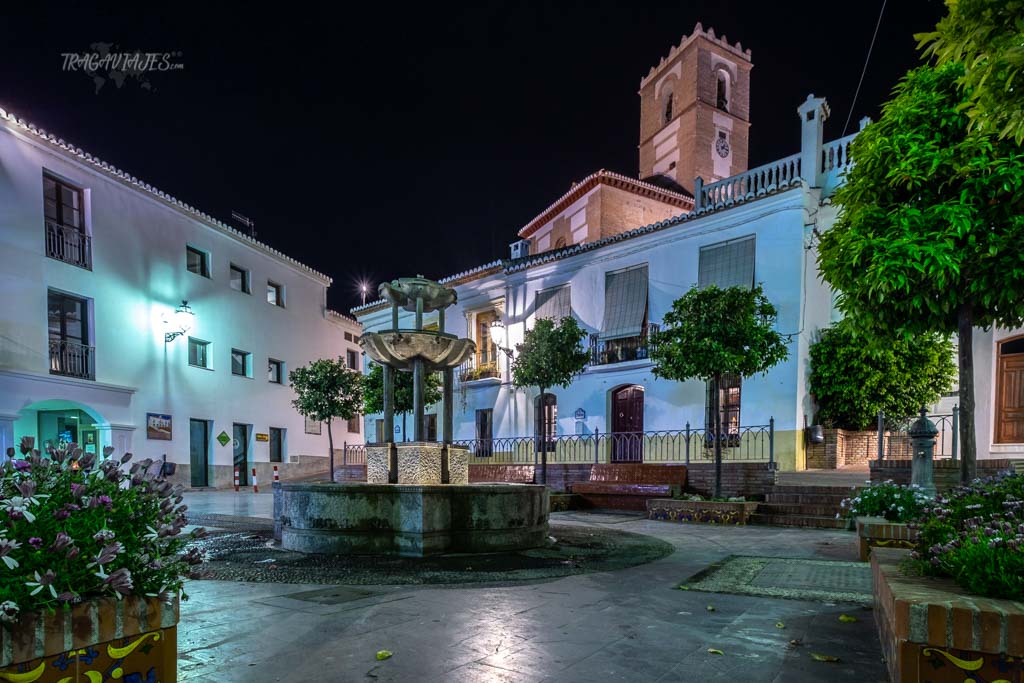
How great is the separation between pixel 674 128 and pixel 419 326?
24.8 metres

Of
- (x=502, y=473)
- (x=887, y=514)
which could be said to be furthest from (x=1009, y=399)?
(x=502, y=473)

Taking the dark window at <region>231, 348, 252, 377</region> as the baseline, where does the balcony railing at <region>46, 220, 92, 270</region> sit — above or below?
above

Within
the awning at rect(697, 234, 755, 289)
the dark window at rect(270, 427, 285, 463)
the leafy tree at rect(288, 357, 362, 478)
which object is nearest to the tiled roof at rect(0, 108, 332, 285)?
the leafy tree at rect(288, 357, 362, 478)

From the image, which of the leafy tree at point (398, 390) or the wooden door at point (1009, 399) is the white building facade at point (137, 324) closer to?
the leafy tree at point (398, 390)

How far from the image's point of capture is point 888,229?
603 cm

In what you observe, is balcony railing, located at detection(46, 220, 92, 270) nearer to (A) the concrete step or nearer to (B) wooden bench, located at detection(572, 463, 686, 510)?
(B) wooden bench, located at detection(572, 463, 686, 510)

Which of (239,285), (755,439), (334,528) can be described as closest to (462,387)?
(239,285)

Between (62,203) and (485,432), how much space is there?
14.5m

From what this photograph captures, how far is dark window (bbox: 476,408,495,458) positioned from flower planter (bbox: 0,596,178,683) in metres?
19.0

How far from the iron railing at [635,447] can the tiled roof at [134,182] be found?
10900 millimetres

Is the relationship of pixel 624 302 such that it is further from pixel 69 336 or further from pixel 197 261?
pixel 69 336

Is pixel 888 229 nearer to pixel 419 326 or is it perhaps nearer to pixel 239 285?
pixel 419 326

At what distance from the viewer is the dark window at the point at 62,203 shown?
53.2ft

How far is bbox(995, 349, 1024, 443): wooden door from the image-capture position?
12695mm
